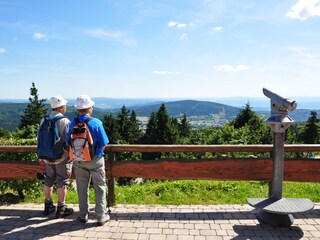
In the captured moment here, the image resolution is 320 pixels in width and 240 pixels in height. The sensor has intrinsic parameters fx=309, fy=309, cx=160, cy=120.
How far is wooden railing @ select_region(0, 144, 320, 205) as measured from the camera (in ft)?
16.5

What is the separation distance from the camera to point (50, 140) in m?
4.68

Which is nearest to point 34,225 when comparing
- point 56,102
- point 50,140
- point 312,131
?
point 50,140

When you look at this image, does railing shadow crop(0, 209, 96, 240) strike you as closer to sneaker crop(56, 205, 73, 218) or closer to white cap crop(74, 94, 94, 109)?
sneaker crop(56, 205, 73, 218)

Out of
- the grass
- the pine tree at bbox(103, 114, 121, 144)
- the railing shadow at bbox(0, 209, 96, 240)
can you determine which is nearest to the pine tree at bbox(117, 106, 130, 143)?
the pine tree at bbox(103, 114, 121, 144)

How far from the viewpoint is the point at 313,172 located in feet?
16.6

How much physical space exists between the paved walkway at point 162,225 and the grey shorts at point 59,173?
1.87 feet

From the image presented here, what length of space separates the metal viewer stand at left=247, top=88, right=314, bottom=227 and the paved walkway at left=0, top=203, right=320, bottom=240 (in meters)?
0.14

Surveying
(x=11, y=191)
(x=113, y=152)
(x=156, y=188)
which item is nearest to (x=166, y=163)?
(x=113, y=152)

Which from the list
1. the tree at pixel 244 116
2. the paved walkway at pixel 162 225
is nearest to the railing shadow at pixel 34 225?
the paved walkway at pixel 162 225

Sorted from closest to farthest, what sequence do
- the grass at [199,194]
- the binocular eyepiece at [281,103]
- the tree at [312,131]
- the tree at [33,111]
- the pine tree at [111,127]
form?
the binocular eyepiece at [281,103] → the grass at [199,194] → the pine tree at [111,127] → the tree at [312,131] → the tree at [33,111]

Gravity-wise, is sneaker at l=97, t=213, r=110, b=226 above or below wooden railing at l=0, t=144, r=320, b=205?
below

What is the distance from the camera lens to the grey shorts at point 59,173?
484cm

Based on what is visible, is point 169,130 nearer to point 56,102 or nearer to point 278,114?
point 56,102

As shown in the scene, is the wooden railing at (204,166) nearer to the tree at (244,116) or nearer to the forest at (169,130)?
the forest at (169,130)
